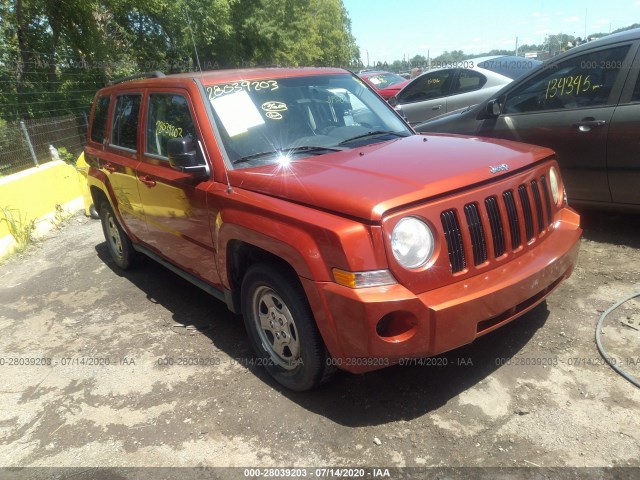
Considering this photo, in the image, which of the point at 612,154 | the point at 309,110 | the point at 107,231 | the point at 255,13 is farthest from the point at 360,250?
the point at 255,13

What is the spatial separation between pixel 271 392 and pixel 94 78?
13.6 meters

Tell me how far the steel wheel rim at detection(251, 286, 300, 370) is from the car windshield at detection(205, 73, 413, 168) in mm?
855

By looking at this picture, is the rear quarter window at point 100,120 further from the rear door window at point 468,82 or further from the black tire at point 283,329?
the rear door window at point 468,82

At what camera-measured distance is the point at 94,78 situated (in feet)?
46.3

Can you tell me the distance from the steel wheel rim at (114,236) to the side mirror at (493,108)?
403 centimetres

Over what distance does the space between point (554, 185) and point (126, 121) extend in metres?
3.61

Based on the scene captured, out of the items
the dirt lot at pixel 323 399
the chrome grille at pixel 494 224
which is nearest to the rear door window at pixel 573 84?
the dirt lot at pixel 323 399

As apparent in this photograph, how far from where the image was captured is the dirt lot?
8.41 ft

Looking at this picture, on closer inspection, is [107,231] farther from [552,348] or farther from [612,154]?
[612,154]

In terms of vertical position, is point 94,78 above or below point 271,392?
above

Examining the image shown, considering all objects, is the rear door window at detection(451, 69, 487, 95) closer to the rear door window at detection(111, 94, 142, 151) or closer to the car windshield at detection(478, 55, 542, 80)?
the car windshield at detection(478, 55, 542, 80)

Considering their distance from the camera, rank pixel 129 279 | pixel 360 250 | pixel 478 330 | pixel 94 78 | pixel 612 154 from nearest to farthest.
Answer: pixel 360 250, pixel 478 330, pixel 612 154, pixel 129 279, pixel 94 78

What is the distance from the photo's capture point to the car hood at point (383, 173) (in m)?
2.50

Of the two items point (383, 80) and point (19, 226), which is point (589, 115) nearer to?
point (19, 226)
